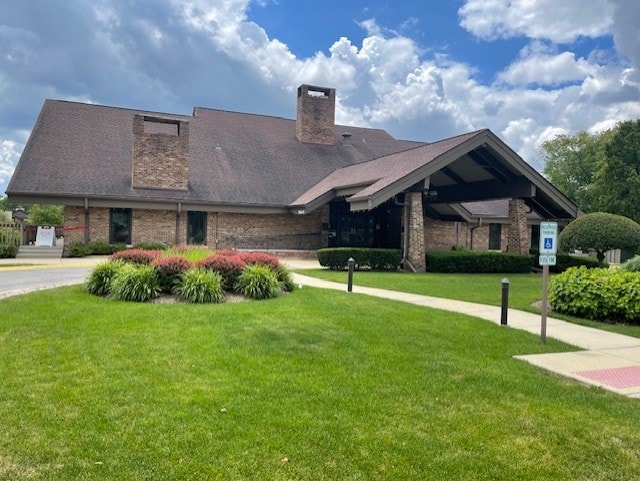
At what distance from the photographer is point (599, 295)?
10.4m

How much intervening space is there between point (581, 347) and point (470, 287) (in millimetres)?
7159

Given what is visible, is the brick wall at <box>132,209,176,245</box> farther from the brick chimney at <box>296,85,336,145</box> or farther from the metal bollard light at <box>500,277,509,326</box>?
the metal bollard light at <box>500,277,509,326</box>

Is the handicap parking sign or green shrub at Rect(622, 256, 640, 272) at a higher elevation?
the handicap parking sign

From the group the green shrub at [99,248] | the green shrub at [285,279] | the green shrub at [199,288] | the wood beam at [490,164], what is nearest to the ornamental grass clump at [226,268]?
the green shrub at [199,288]

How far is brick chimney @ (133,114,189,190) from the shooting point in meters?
24.3

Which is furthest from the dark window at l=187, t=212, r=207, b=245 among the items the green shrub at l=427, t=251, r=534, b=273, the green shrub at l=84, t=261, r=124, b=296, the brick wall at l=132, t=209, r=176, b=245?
the green shrub at l=84, t=261, r=124, b=296

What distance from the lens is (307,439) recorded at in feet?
13.4

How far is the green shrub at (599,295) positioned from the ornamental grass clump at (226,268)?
21.8 feet

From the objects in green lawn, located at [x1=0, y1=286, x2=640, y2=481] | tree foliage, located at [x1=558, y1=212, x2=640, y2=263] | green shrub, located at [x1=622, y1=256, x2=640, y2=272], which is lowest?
green lawn, located at [x1=0, y1=286, x2=640, y2=481]

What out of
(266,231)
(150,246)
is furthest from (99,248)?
(266,231)

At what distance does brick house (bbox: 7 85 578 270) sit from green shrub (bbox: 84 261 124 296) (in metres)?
9.67

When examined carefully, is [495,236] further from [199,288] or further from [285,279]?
[199,288]

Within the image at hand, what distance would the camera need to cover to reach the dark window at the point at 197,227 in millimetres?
25391

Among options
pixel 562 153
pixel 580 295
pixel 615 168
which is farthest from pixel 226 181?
pixel 562 153
